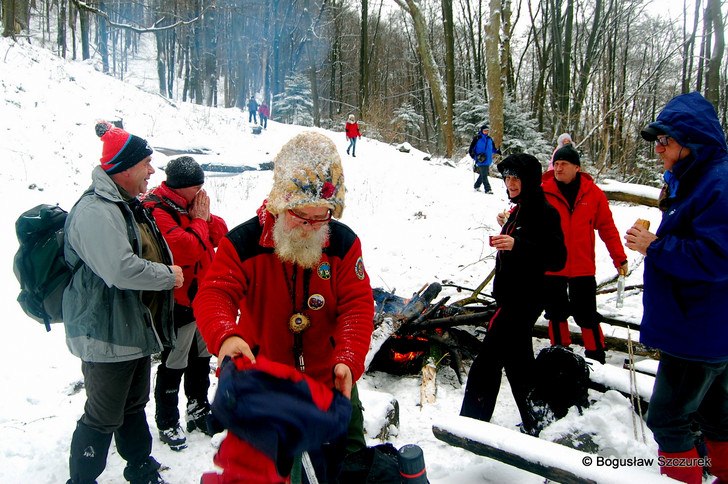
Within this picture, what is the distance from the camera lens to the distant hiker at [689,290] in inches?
88.3

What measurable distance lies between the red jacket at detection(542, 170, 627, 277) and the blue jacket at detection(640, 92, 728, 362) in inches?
71.1

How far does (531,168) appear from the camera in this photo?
3301 millimetres

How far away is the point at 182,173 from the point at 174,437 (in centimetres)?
193

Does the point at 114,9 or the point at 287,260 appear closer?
the point at 287,260

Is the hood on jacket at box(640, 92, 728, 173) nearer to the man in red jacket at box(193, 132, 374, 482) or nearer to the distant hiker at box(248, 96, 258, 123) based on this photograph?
the man in red jacket at box(193, 132, 374, 482)

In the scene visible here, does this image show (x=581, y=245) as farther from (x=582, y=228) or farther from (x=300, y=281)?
(x=300, y=281)

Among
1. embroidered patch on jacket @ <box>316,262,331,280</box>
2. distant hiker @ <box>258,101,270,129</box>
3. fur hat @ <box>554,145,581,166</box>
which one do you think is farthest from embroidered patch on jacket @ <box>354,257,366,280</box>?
distant hiker @ <box>258,101,270,129</box>

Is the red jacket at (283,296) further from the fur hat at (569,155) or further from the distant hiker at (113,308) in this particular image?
the fur hat at (569,155)

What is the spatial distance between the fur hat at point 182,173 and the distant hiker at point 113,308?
1.68 feet

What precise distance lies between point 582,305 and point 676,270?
2.21 m

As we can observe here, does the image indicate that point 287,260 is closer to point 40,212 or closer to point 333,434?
point 333,434

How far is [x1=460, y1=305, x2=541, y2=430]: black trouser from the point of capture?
3.31 metres

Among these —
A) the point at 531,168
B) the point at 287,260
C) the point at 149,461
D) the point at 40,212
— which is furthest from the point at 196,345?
the point at 531,168

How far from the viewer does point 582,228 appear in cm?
437
